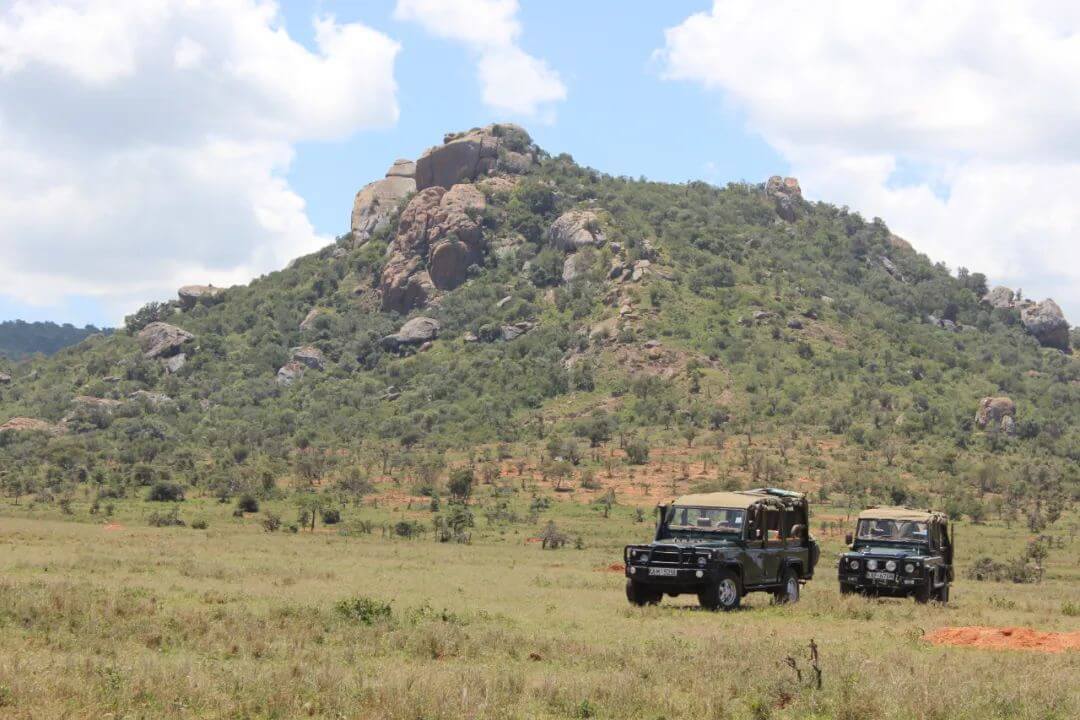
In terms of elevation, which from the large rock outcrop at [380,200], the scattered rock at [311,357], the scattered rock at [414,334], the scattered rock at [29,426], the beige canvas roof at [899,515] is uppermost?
the large rock outcrop at [380,200]

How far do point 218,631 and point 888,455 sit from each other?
69.3 meters

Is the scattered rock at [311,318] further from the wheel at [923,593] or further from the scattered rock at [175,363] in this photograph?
the wheel at [923,593]

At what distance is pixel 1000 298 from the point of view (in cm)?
14450

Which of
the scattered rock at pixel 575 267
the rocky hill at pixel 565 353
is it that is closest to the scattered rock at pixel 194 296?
the rocky hill at pixel 565 353

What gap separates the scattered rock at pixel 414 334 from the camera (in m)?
121

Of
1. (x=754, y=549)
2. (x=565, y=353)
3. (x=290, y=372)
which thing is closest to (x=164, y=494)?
(x=754, y=549)

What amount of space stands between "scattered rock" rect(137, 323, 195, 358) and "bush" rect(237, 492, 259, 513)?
75.4 metres

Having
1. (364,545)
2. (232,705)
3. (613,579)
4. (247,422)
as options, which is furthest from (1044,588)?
(247,422)

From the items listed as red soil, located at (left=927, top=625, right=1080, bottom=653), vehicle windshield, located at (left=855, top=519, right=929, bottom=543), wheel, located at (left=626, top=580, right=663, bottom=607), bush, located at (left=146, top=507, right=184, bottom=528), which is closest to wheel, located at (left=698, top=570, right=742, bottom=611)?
wheel, located at (left=626, top=580, right=663, bottom=607)

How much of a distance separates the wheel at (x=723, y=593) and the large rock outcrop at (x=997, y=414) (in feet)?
256

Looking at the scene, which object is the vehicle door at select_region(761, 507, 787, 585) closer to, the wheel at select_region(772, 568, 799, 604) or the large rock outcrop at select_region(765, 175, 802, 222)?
the wheel at select_region(772, 568, 799, 604)

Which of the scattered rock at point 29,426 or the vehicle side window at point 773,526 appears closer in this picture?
the vehicle side window at point 773,526

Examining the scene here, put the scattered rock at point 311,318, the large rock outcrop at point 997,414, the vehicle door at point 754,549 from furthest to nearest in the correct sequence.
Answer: the scattered rock at point 311,318 → the large rock outcrop at point 997,414 → the vehicle door at point 754,549

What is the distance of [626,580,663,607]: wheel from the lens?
20.8 metres
